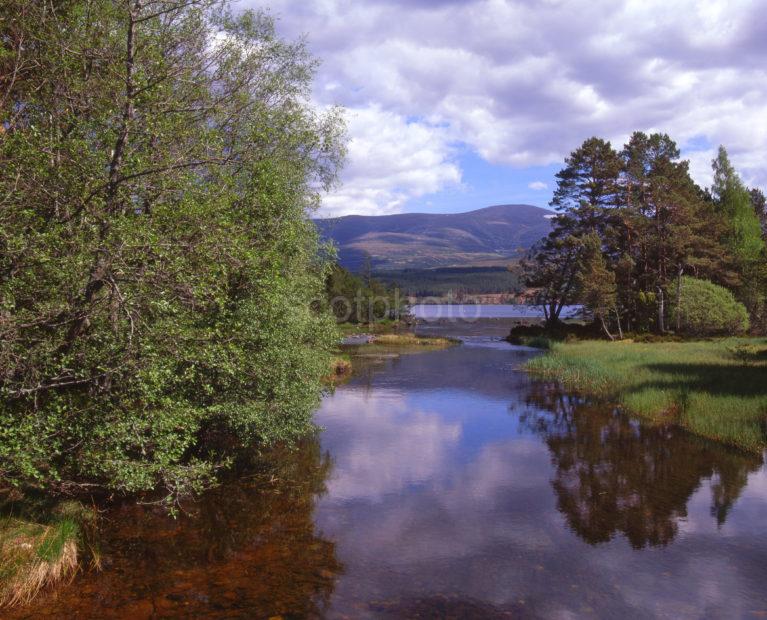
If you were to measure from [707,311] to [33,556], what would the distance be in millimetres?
64132

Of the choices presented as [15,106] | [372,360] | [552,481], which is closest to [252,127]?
[15,106]

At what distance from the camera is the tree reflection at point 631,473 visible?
1781 cm

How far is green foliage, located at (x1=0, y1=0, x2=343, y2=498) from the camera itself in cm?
1171

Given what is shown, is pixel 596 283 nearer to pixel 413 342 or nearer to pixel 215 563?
pixel 413 342

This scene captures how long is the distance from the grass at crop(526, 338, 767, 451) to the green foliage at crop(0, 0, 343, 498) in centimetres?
1868

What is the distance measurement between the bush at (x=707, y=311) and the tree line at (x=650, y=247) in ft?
0.36

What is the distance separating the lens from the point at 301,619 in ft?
40.7

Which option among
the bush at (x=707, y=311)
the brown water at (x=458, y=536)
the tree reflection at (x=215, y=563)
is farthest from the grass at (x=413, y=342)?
the tree reflection at (x=215, y=563)

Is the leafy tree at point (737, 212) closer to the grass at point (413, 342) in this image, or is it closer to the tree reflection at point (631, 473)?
the grass at point (413, 342)

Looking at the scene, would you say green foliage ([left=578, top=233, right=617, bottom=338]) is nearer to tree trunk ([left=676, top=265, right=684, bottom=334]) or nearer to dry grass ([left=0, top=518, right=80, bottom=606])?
tree trunk ([left=676, top=265, right=684, bottom=334])

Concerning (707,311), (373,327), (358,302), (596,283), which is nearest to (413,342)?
(596,283)

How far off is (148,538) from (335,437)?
12548 millimetres

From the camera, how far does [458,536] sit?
16844 millimetres

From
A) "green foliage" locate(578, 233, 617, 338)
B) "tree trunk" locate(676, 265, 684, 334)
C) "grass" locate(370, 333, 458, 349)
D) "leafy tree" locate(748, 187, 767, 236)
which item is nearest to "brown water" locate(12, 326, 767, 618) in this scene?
"green foliage" locate(578, 233, 617, 338)
